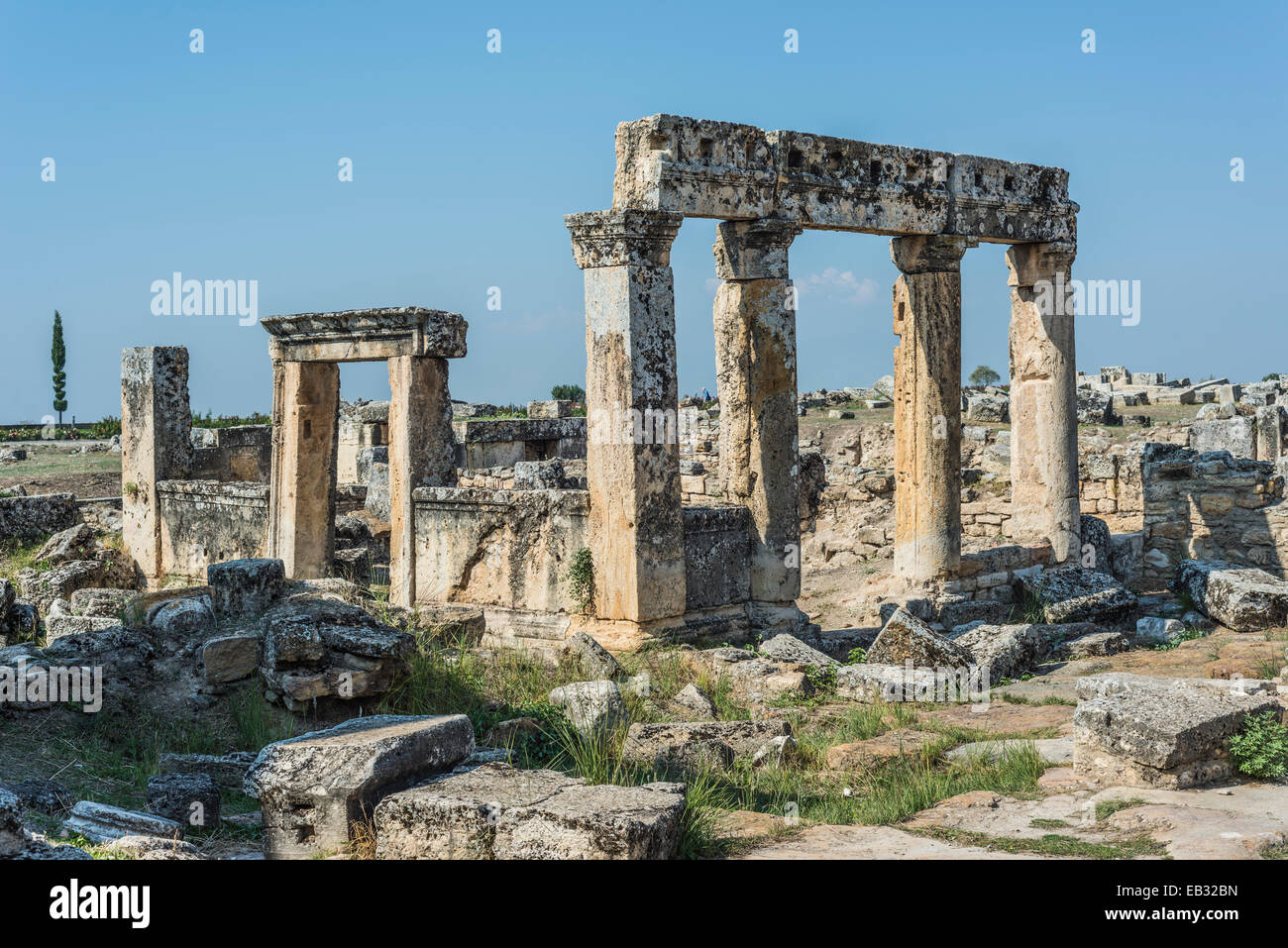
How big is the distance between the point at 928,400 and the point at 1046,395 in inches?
91.3

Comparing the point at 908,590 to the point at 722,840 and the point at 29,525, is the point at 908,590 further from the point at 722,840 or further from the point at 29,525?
the point at 29,525

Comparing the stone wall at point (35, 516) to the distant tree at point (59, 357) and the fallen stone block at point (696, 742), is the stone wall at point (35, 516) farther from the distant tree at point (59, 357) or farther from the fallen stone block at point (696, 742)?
the distant tree at point (59, 357)

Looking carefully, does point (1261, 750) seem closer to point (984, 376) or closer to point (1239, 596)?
point (1239, 596)

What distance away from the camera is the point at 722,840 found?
5633mm

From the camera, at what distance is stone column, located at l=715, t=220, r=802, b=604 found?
11.5 meters

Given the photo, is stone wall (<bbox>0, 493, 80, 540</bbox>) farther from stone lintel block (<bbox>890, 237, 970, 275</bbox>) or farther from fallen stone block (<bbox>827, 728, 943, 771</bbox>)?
fallen stone block (<bbox>827, 728, 943, 771</bbox>)

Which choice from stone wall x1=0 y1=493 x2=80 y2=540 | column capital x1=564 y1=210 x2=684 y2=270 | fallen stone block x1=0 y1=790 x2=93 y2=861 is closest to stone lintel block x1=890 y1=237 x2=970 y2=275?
column capital x1=564 y1=210 x2=684 y2=270

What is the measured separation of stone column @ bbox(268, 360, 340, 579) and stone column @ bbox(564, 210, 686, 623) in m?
4.29

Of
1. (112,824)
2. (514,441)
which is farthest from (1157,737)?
(514,441)

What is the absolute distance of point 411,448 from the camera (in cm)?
1248

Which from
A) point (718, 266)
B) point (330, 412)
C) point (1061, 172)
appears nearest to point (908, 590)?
point (718, 266)

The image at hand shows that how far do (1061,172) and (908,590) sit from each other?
207 inches

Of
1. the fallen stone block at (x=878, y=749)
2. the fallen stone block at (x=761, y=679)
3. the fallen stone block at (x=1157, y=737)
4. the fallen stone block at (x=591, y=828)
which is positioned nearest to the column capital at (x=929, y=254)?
the fallen stone block at (x=761, y=679)

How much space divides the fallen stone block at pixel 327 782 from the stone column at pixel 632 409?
16.2ft
